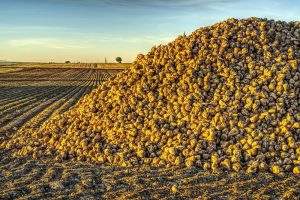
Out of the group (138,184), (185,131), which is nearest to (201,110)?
(185,131)

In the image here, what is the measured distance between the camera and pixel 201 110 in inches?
266

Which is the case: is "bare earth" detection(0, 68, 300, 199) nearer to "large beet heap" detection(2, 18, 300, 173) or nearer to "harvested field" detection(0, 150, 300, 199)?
"harvested field" detection(0, 150, 300, 199)

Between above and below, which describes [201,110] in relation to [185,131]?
above

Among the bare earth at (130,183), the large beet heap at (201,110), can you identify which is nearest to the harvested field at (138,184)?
the bare earth at (130,183)

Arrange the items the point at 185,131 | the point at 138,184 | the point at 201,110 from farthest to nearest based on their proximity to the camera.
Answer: the point at 201,110 < the point at 185,131 < the point at 138,184

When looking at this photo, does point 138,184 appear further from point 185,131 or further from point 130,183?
point 185,131

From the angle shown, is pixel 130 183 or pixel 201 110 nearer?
pixel 130 183

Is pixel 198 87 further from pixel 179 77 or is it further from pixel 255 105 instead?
pixel 255 105

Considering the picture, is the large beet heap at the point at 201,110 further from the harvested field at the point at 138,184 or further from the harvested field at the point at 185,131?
the harvested field at the point at 138,184

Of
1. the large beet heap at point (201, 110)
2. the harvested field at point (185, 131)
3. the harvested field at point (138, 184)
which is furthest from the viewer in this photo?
the large beet heap at point (201, 110)

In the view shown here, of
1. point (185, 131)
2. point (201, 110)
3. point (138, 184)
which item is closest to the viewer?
point (138, 184)

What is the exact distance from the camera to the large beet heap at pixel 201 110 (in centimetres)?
605

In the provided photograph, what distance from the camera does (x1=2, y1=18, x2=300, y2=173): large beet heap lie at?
238 inches

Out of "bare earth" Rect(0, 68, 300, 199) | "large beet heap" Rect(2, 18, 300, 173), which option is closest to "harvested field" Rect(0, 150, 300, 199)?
"bare earth" Rect(0, 68, 300, 199)
